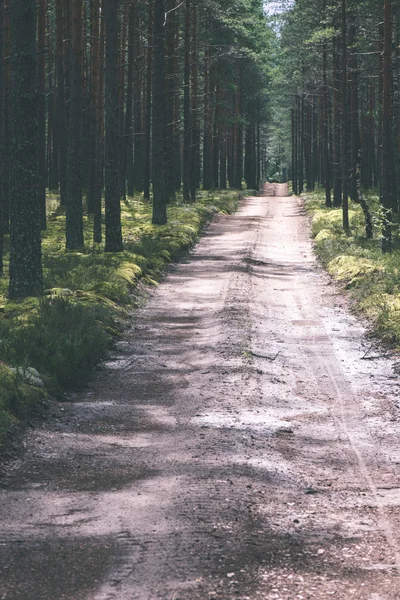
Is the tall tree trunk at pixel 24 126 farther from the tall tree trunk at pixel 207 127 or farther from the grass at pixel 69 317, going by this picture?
the tall tree trunk at pixel 207 127

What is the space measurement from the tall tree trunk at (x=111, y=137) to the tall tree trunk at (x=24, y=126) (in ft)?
26.4

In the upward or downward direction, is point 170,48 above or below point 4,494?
above

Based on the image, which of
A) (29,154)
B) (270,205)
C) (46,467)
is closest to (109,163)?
(29,154)

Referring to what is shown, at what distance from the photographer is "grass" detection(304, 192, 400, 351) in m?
14.4

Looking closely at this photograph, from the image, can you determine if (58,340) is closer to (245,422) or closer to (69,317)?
(69,317)

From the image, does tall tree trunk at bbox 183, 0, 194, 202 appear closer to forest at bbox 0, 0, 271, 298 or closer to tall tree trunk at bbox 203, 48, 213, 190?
forest at bbox 0, 0, 271, 298

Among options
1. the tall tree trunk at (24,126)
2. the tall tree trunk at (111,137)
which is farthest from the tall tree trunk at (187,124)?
the tall tree trunk at (24,126)

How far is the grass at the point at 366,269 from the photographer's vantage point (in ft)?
47.3

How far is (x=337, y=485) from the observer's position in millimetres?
6840

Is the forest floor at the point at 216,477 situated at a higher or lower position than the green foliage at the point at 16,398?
lower

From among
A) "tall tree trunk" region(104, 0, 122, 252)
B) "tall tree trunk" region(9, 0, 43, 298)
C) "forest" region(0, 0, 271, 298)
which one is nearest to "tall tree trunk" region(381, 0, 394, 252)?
"forest" region(0, 0, 271, 298)

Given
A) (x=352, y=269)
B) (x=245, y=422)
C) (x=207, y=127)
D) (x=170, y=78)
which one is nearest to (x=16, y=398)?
(x=245, y=422)

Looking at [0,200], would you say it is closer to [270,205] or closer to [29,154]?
[29,154]

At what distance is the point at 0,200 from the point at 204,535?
1750cm
